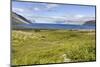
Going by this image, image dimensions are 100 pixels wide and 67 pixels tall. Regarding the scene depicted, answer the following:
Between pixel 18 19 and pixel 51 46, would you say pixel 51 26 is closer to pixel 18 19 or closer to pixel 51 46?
pixel 51 46

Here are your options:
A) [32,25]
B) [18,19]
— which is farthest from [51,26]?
[18,19]

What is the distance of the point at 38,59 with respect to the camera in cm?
276

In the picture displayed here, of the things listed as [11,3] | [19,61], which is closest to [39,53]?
[19,61]

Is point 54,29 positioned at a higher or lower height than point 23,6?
lower

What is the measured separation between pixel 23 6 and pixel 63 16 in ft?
1.85

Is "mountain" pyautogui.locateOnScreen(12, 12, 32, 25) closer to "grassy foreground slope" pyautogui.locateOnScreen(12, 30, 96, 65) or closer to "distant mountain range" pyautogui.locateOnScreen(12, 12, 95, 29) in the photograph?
"distant mountain range" pyautogui.locateOnScreen(12, 12, 95, 29)

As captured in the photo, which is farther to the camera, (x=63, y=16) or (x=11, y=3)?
(x=63, y=16)

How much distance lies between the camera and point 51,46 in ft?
9.24

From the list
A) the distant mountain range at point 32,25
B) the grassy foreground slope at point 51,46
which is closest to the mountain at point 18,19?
the distant mountain range at point 32,25

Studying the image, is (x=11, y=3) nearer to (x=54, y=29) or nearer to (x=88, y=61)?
(x=54, y=29)

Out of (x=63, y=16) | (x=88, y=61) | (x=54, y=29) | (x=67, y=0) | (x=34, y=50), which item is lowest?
(x=88, y=61)

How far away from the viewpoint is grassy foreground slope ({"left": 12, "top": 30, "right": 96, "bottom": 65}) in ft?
8.78

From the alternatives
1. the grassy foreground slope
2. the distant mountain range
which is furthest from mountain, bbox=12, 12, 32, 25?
the grassy foreground slope

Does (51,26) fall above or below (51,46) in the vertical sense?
above
